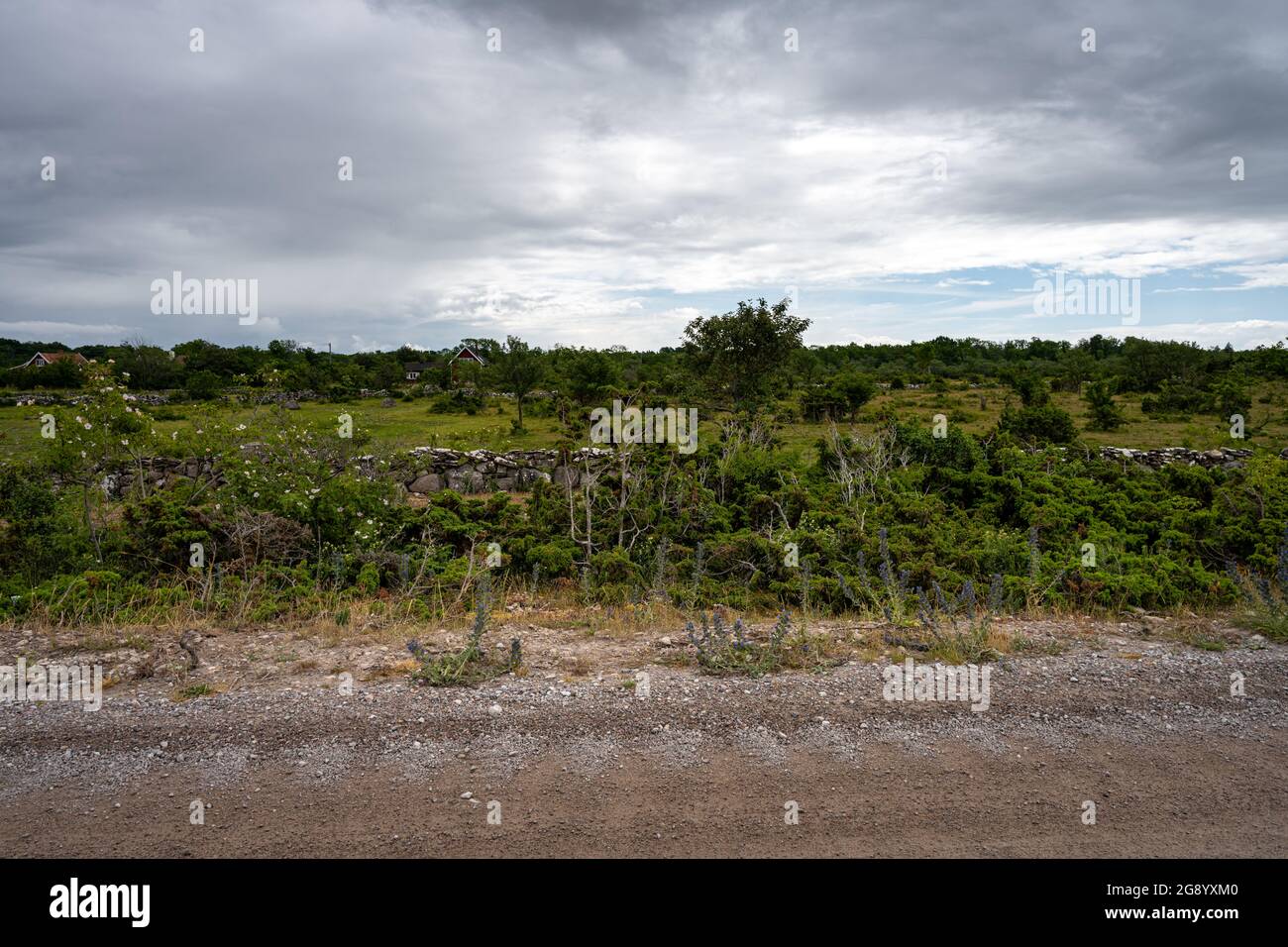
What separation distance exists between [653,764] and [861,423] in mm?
21633

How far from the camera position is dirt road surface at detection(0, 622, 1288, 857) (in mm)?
3586

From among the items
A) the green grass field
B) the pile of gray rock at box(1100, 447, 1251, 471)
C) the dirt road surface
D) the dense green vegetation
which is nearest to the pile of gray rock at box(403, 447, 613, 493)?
the green grass field

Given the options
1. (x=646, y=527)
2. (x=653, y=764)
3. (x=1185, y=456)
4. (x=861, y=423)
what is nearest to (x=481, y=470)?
(x=646, y=527)

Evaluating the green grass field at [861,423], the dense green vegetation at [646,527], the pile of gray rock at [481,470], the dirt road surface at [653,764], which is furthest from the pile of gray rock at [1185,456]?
the dirt road surface at [653,764]

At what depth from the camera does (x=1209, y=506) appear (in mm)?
11633

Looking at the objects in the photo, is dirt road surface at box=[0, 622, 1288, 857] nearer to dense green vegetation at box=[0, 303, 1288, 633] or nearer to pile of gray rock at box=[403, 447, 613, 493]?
dense green vegetation at box=[0, 303, 1288, 633]

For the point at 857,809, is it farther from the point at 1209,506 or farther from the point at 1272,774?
the point at 1209,506

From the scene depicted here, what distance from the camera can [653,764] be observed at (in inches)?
166

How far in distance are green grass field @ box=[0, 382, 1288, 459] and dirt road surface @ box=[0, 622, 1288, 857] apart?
9066mm

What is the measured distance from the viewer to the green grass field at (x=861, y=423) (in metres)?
19.7

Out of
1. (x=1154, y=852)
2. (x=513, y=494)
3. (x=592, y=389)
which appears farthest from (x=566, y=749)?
(x=592, y=389)

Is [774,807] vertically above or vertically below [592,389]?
below

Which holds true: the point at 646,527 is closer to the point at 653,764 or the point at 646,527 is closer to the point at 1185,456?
the point at 653,764
